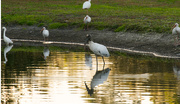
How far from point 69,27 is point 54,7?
1381 centimetres

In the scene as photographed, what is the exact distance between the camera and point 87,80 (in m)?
14.9

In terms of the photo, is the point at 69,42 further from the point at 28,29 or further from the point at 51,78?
the point at 51,78

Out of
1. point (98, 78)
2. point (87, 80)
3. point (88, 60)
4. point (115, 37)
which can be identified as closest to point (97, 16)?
point (115, 37)

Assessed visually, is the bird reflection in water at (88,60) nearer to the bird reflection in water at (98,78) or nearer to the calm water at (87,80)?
the calm water at (87,80)

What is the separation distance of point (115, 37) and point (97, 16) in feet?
30.9

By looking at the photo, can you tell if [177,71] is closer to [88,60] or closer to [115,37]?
[88,60]

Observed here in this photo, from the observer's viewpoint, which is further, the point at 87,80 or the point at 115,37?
the point at 115,37

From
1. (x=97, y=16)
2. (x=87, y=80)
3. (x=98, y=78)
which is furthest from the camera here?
(x=97, y=16)

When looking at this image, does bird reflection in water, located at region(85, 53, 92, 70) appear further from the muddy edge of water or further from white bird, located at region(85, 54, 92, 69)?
the muddy edge of water

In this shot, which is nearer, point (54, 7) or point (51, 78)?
point (51, 78)

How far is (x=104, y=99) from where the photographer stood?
11734 mm

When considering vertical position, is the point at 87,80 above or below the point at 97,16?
below

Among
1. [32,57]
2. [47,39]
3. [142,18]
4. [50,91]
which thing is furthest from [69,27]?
[50,91]

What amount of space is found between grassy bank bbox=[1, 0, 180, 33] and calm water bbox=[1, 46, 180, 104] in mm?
8950
